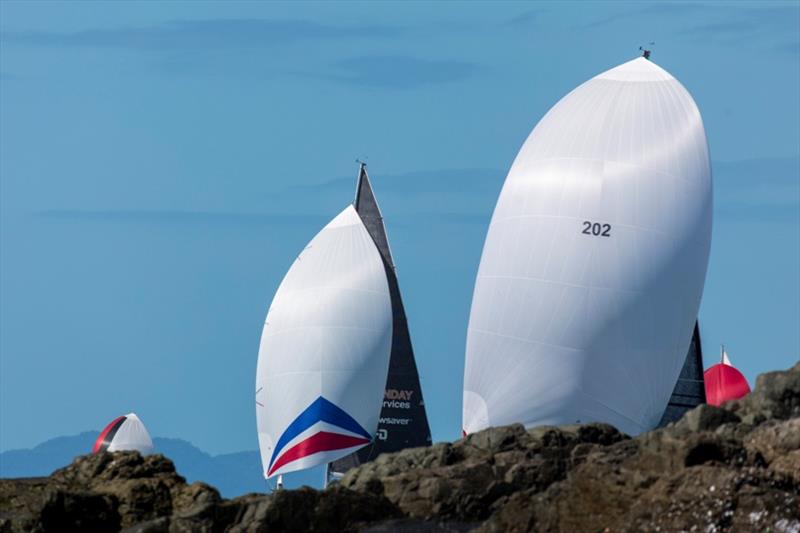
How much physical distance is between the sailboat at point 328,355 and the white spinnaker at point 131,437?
855 centimetres

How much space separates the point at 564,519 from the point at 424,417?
35762 millimetres

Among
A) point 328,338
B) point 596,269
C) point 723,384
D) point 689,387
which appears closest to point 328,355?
point 328,338

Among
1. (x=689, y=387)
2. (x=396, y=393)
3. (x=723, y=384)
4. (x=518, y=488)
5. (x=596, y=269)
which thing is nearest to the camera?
(x=518, y=488)

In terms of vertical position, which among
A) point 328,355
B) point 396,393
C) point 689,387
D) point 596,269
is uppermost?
point 328,355

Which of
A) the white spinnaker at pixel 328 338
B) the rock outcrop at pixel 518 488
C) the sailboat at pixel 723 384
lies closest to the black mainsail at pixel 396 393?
the white spinnaker at pixel 328 338

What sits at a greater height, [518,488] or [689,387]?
[689,387]

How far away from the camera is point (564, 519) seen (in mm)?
22219

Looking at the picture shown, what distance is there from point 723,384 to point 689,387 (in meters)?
10.7

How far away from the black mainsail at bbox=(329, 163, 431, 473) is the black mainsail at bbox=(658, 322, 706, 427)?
14.7 metres

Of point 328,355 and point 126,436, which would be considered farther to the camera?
point 126,436

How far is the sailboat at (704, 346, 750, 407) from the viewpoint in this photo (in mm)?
52125

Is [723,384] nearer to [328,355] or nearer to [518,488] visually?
[328,355]

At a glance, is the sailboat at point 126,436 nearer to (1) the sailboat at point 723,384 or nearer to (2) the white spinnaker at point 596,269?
(1) the sailboat at point 723,384

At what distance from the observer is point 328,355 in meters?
54.1
